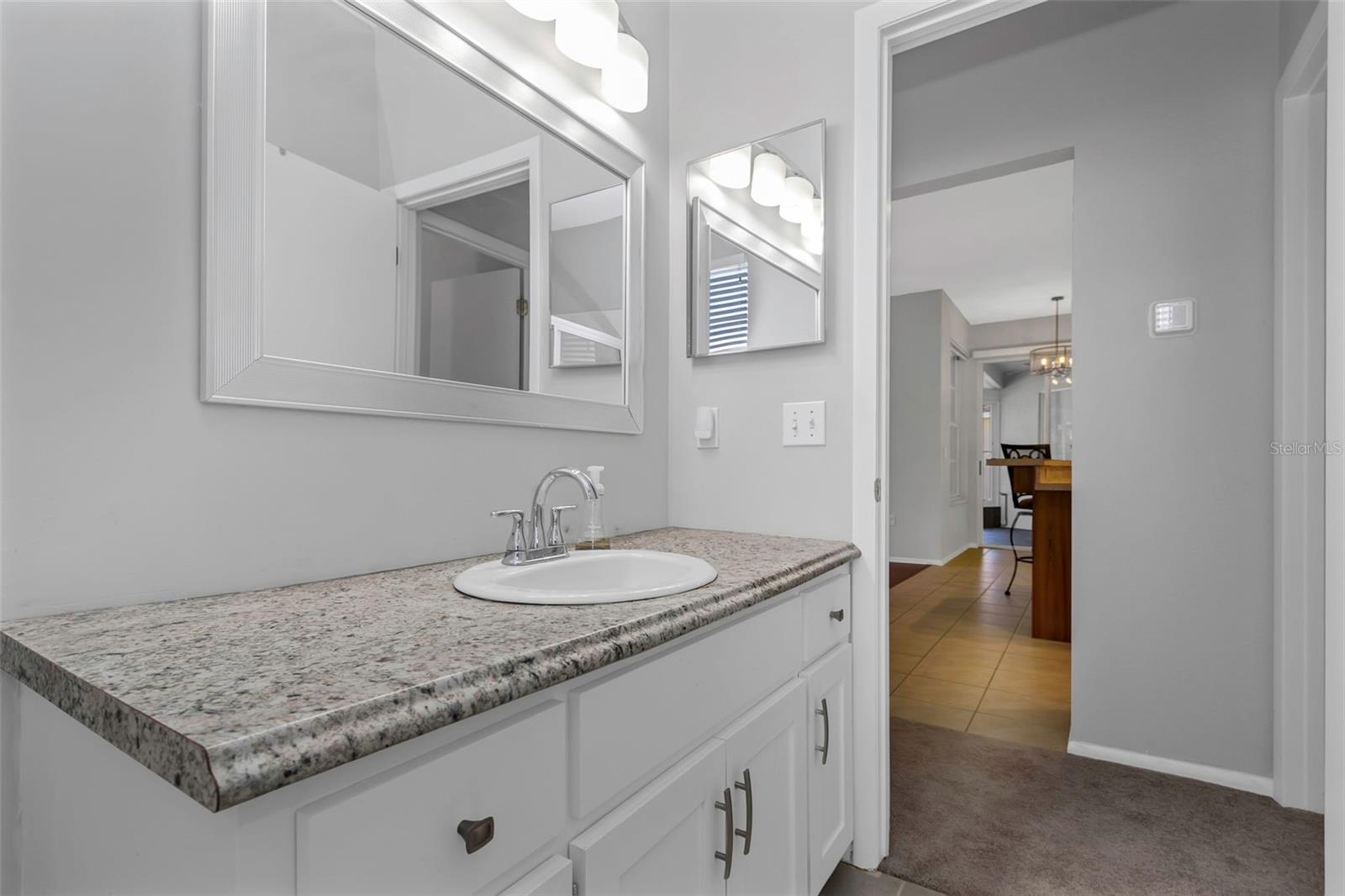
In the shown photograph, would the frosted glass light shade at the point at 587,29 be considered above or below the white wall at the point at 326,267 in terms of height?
above

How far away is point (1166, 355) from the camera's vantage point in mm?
2059

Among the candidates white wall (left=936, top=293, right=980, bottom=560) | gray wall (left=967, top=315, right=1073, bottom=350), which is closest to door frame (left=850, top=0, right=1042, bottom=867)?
white wall (left=936, top=293, right=980, bottom=560)

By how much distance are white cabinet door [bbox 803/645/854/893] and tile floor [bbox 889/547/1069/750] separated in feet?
3.78

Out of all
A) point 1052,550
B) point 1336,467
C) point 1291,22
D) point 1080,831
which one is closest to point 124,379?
point 1336,467

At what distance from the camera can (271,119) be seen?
0.99 metres

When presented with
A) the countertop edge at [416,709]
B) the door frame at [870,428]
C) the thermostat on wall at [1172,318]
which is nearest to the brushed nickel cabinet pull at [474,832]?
the countertop edge at [416,709]

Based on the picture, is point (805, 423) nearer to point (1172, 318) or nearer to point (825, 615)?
point (825, 615)

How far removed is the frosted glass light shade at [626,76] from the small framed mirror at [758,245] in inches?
10.6

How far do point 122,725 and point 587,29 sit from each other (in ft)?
4.95

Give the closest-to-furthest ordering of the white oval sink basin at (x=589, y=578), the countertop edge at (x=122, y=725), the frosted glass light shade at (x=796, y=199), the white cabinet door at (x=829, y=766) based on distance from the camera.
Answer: the countertop edge at (x=122, y=725) < the white oval sink basin at (x=589, y=578) < the white cabinet door at (x=829, y=766) < the frosted glass light shade at (x=796, y=199)

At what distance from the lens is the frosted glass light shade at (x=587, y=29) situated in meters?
1.42

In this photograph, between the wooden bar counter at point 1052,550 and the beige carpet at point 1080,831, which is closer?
the beige carpet at point 1080,831

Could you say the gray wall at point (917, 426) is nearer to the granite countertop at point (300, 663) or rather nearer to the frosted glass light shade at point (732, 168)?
the frosted glass light shade at point (732, 168)

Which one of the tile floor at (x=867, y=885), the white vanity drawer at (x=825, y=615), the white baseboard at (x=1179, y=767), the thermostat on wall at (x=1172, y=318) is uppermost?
the thermostat on wall at (x=1172, y=318)
